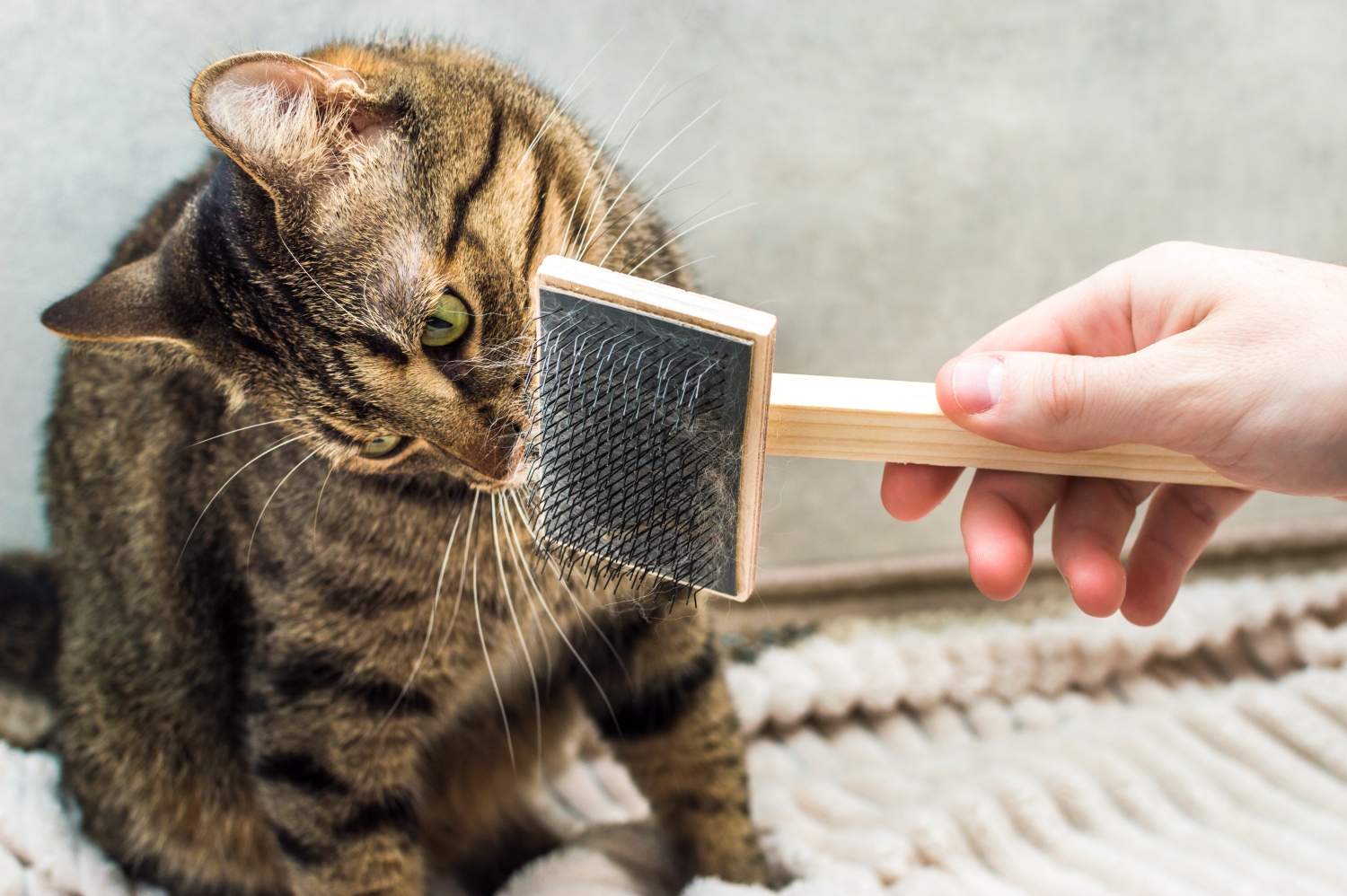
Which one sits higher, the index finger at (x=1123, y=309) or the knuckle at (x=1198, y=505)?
the index finger at (x=1123, y=309)

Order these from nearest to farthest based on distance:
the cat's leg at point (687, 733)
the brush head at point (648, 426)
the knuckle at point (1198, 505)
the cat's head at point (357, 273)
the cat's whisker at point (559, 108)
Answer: the brush head at point (648, 426), the cat's head at point (357, 273), the cat's whisker at point (559, 108), the knuckle at point (1198, 505), the cat's leg at point (687, 733)

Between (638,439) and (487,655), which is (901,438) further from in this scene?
(487,655)

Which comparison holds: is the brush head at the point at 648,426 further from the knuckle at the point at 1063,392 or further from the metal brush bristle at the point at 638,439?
the knuckle at the point at 1063,392

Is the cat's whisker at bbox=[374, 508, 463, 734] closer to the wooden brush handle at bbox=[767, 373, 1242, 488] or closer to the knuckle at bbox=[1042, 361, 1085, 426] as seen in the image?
the wooden brush handle at bbox=[767, 373, 1242, 488]

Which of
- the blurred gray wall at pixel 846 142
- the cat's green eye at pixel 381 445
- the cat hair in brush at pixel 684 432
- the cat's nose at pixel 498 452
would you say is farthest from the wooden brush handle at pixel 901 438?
the blurred gray wall at pixel 846 142

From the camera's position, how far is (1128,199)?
152 centimetres

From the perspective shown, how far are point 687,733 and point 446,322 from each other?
0.60 metres

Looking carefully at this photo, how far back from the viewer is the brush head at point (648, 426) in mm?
598

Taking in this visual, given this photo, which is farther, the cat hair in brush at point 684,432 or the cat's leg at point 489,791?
the cat's leg at point 489,791

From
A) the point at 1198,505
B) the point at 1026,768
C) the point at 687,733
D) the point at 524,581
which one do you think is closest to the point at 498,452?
the point at 524,581

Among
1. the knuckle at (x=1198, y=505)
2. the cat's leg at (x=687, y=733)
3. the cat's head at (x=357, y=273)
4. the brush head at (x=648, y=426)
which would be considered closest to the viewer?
the brush head at (x=648, y=426)

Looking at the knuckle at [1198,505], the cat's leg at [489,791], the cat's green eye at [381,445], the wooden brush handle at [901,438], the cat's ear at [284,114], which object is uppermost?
the cat's ear at [284,114]

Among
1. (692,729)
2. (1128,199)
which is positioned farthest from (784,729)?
(1128,199)

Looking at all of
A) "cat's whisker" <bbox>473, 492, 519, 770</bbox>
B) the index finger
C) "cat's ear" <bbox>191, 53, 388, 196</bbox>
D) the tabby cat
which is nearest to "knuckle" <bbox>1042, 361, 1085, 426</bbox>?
the index finger
